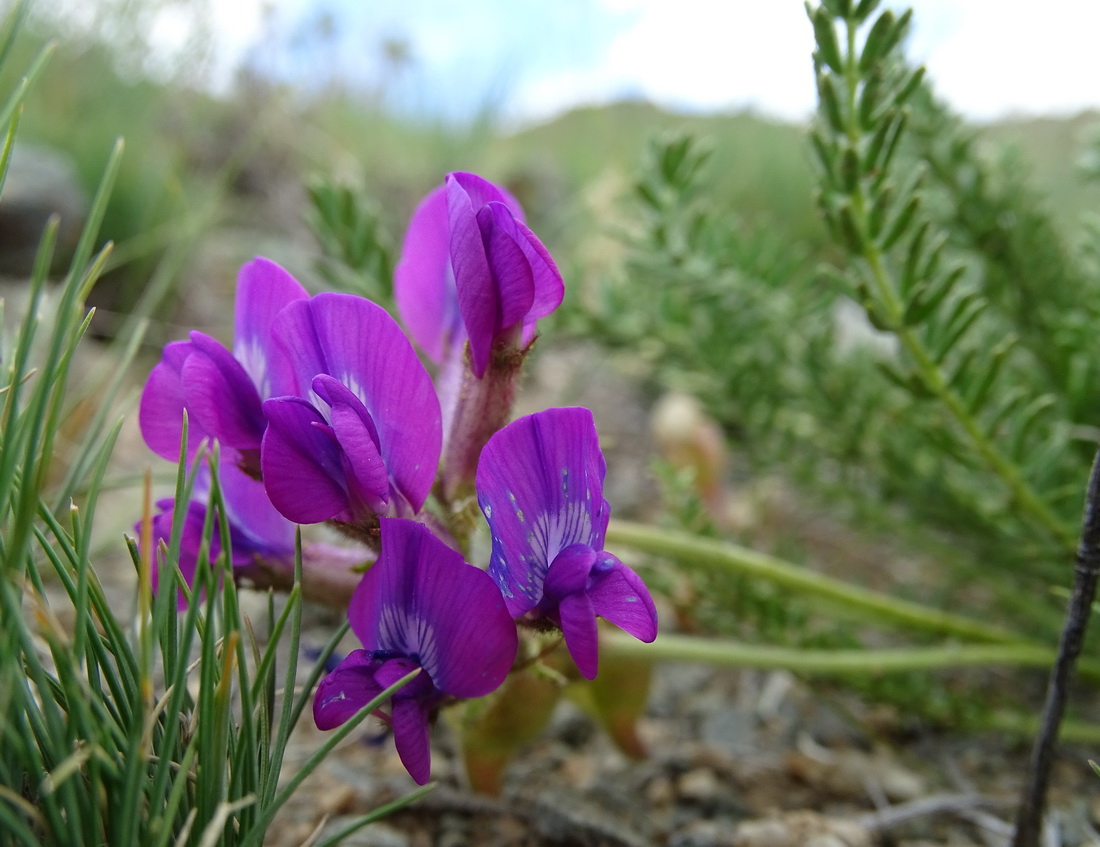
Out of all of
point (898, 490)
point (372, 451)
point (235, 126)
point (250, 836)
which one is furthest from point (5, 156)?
point (235, 126)

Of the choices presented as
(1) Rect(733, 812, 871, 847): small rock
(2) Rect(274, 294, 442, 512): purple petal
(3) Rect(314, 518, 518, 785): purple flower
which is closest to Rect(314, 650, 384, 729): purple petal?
(3) Rect(314, 518, 518, 785): purple flower

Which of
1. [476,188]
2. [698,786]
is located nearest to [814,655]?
[698,786]

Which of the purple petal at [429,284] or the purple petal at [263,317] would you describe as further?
the purple petal at [429,284]

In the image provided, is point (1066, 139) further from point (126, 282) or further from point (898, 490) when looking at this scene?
point (126, 282)

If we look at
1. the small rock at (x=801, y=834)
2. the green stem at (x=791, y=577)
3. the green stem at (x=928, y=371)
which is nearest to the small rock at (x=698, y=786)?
the small rock at (x=801, y=834)

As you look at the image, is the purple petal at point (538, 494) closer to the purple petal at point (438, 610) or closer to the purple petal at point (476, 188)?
the purple petal at point (438, 610)

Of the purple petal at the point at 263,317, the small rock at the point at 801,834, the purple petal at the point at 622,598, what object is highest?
the purple petal at the point at 263,317

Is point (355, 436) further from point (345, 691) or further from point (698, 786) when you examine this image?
point (698, 786)
